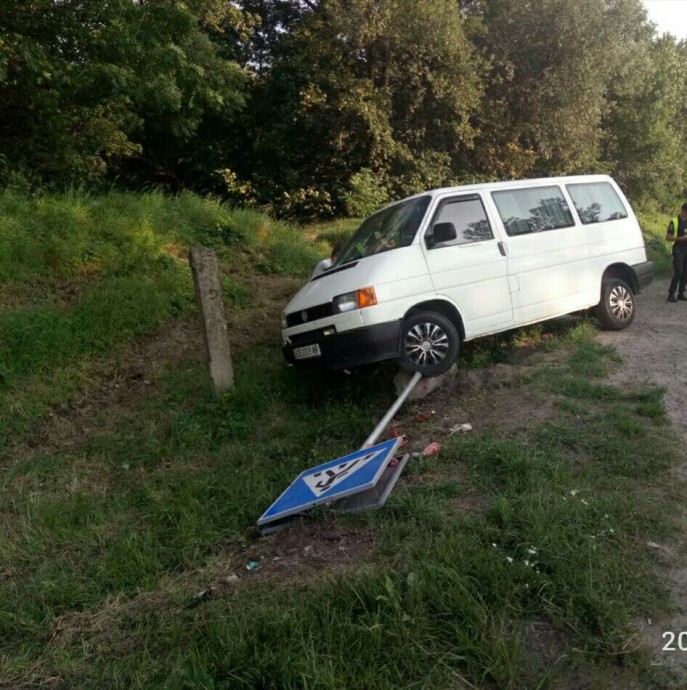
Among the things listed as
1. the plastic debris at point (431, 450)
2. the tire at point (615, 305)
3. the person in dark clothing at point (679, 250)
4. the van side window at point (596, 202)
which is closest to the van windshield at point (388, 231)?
the plastic debris at point (431, 450)

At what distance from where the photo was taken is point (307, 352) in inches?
225

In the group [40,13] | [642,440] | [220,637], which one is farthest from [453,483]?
[40,13]

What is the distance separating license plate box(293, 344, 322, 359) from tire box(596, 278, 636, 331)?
3873 millimetres

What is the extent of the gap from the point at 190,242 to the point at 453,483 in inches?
275

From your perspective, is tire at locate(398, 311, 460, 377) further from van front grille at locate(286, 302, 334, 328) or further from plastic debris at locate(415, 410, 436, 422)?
van front grille at locate(286, 302, 334, 328)

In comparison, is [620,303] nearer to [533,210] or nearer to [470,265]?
[533,210]

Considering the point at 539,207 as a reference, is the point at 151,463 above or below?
below

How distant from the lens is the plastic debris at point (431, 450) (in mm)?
4430

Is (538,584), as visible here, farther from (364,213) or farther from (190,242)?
(364,213)

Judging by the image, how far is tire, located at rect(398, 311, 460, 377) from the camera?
556 cm

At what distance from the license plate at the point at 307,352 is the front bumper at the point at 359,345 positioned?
4 centimetres

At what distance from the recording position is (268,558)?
347 centimetres

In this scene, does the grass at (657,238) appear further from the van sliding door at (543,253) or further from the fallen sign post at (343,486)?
the fallen sign post at (343,486)

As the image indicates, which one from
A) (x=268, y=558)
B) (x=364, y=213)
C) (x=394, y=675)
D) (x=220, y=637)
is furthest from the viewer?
(x=364, y=213)
